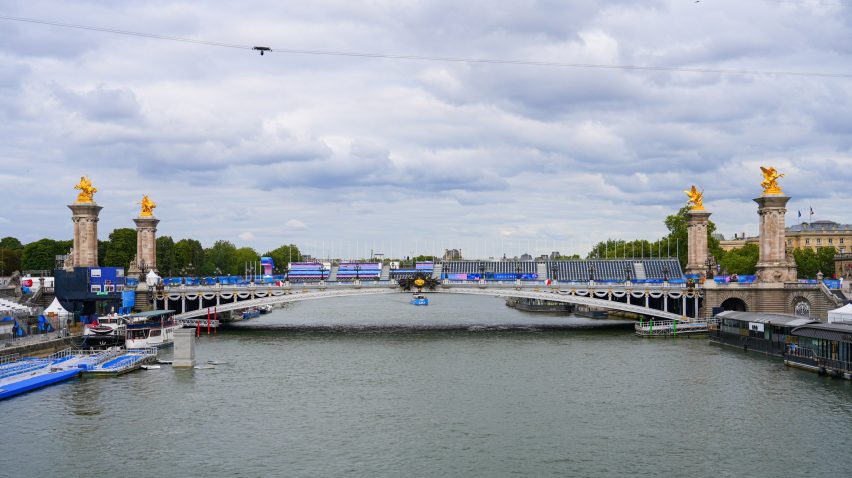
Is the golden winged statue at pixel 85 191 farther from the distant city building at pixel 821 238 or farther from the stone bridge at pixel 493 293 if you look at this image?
the distant city building at pixel 821 238

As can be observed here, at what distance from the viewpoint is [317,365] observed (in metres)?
62.5

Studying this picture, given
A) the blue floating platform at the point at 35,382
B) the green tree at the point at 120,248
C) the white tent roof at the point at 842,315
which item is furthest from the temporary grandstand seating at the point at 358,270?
the white tent roof at the point at 842,315

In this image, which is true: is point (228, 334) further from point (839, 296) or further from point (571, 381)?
point (839, 296)

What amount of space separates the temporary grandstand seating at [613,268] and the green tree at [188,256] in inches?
2868

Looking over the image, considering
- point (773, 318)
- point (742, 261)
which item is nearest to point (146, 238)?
point (773, 318)

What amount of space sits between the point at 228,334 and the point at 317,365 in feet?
94.7

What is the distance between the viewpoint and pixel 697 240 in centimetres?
10675

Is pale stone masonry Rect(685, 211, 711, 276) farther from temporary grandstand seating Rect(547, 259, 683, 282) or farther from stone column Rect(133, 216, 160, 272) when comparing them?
stone column Rect(133, 216, 160, 272)

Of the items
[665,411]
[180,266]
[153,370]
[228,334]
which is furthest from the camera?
[180,266]

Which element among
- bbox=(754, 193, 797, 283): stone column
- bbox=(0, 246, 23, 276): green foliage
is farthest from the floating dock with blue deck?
bbox=(0, 246, 23, 276): green foliage

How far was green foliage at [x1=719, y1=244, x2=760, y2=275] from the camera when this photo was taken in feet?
420

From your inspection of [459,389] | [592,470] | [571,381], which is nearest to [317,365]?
[459,389]

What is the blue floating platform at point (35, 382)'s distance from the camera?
4869 cm

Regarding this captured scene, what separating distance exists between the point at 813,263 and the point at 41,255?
14503 cm
